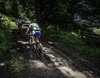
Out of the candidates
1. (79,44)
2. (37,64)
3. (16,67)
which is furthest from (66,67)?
(79,44)

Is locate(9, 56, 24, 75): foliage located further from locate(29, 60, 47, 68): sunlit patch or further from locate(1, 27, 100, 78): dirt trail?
locate(29, 60, 47, 68): sunlit patch

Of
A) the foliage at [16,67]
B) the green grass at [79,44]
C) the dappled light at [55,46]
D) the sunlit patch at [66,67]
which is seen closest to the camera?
the foliage at [16,67]

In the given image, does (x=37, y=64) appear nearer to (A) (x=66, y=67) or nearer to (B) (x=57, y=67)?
(B) (x=57, y=67)

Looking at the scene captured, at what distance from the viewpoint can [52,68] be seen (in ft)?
31.8

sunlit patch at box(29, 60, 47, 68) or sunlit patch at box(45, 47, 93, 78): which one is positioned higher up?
sunlit patch at box(29, 60, 47, 68)

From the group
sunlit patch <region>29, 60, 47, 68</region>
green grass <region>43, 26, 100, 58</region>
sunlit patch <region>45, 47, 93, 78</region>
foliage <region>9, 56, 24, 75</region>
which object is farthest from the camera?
green grass <region>43, 26, 100, 58</region>

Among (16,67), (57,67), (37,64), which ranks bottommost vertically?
(57,67)

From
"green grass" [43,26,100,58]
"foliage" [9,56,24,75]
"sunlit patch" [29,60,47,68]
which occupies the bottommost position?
"green grass" [43,26,100,58]

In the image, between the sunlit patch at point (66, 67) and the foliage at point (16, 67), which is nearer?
the foliage at point (16, 67)

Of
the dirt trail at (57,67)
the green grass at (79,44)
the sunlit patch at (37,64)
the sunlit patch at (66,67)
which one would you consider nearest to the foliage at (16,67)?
the dirt trail at (57,67)

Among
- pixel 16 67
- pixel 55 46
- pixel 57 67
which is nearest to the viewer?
pixel 16 67

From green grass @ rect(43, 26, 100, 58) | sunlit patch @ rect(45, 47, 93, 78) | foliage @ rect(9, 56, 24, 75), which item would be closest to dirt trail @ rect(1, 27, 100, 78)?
sunlit patch @ rect(45, 47, 93, 78)

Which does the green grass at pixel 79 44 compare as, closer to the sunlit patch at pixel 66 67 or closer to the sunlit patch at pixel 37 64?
the sunlit patch at pixel 66 67

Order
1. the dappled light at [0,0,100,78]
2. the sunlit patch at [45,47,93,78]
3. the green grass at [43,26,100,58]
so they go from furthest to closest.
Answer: the green grass at [43,26,100,58], the dappled light at [0,0,100,78], the sunlit patch at [45,47,93,78]
